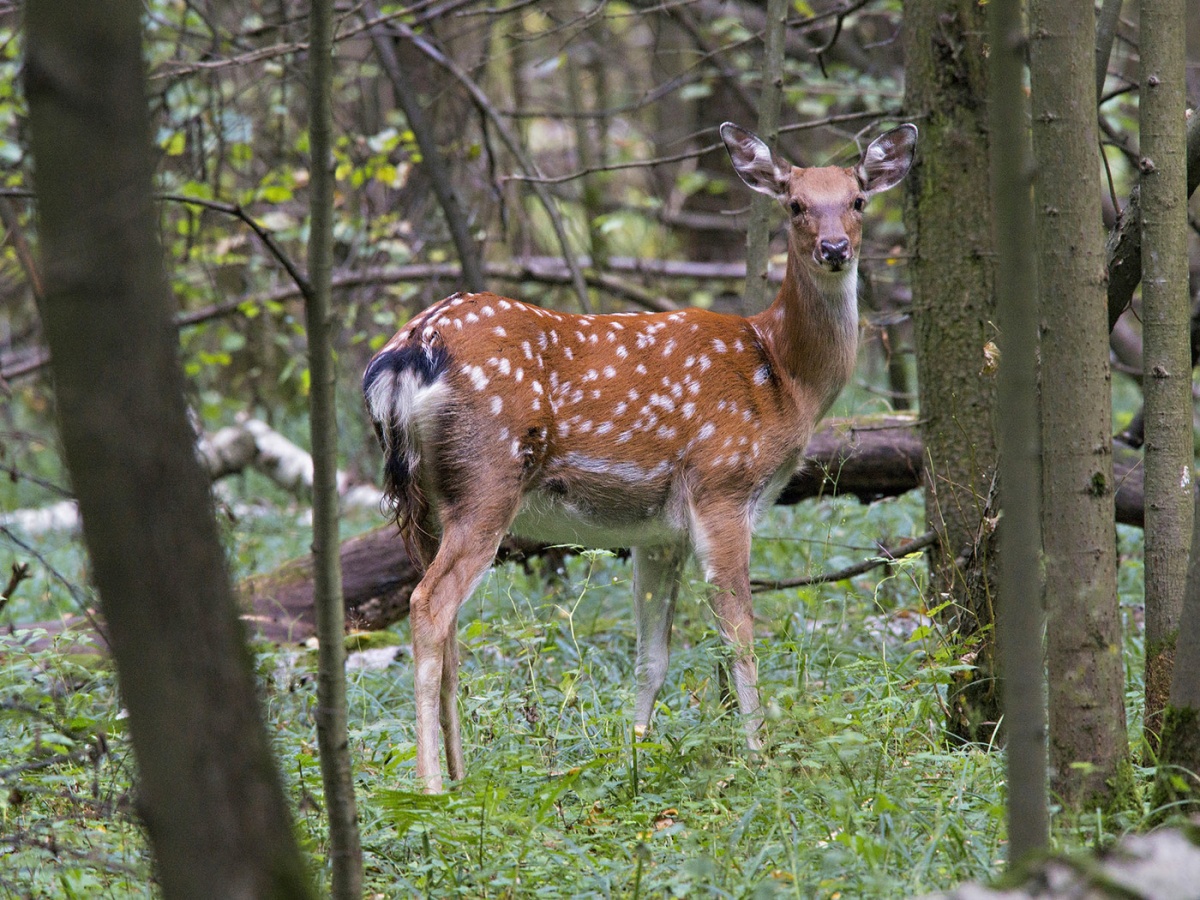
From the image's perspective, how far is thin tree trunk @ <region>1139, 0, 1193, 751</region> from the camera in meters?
3.70

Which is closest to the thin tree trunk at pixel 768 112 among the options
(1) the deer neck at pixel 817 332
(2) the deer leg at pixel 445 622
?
(1) the deer neck at pixel 817 332

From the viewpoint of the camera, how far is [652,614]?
17.4 feet

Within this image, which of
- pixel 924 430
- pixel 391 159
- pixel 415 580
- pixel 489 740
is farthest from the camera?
pixel 391 159

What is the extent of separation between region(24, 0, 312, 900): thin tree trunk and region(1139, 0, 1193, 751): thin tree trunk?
9.21 ft

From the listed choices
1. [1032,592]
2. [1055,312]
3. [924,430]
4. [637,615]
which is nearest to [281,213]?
[637,615]

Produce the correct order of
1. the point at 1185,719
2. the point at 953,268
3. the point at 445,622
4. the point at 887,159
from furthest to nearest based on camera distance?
the point at 887,159, the point at 953,268, the point at 445,622, the point at 1185,719

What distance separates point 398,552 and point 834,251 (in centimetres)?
300

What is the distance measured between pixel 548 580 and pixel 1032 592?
5127mm

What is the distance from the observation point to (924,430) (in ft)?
16.3

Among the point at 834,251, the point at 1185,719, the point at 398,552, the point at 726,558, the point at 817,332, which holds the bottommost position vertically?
the point at 398,552

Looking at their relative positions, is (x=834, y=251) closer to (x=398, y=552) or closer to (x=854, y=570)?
(x=854, y=570)

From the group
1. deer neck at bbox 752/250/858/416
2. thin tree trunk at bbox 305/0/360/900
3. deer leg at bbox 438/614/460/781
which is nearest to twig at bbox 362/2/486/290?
deer neck at bbox 752/250/858/416

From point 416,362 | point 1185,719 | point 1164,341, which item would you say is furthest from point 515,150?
point 1185,719

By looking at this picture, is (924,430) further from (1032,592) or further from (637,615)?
(1032,592)
